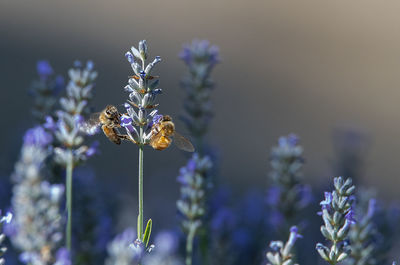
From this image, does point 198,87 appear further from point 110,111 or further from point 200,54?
point 110,111

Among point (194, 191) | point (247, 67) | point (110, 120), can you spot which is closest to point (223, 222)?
point (194, 191)

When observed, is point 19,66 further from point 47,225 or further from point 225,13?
point 47,225

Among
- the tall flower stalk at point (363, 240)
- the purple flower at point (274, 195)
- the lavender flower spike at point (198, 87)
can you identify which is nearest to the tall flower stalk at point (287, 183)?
the purple flower at point (274, 195)

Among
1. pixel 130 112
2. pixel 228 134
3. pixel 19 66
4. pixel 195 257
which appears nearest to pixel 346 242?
pixel 130 112

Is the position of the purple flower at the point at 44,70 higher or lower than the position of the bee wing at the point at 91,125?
higher

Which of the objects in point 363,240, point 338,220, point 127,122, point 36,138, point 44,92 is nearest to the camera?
point 338,220

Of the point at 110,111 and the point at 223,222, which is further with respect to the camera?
the point at 223,222

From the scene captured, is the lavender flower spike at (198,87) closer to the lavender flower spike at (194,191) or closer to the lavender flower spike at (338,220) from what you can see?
the lavender flower spike at (194,191)
